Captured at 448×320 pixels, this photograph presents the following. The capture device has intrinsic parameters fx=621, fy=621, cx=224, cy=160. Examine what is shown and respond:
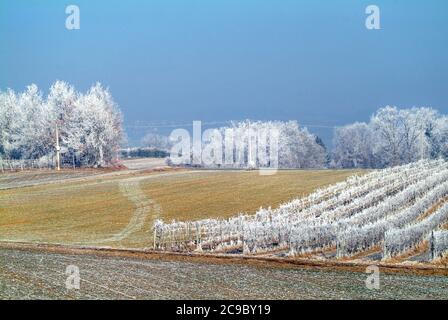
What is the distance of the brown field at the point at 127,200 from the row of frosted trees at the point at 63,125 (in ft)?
18.9

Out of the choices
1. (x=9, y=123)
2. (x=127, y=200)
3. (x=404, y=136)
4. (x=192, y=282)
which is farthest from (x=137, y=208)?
(x=404, y=136)

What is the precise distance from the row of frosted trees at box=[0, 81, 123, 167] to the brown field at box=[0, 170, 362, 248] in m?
5.76

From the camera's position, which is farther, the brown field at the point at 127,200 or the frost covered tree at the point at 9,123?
the frost covered tree at the point at 9,123

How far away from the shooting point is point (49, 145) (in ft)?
258

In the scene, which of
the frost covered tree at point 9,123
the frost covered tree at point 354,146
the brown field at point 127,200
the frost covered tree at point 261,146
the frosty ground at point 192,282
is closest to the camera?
the frosty ground at point 192,282

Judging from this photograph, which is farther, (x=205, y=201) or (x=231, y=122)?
(x=231, y=122)

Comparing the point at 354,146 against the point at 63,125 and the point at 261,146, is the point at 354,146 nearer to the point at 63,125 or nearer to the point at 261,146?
the point at 261,146

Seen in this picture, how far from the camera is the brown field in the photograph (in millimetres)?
44844

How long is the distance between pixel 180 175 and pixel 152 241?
125 feet

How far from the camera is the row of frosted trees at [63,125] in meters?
77.4

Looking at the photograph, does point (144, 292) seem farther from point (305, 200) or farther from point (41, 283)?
point (305, 200)

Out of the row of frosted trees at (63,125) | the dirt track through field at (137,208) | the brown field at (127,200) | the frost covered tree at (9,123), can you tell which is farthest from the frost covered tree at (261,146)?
the dirt track through field at (137,208)

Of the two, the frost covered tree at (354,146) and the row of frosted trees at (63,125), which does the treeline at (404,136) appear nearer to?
the frost covered tree at (354,146)
